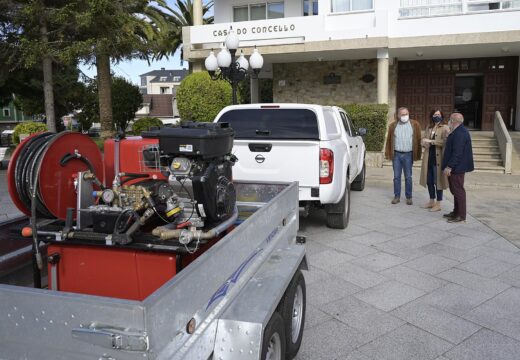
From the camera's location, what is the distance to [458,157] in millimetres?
6984

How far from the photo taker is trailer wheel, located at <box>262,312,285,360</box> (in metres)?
2.43

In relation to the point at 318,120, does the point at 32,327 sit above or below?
below

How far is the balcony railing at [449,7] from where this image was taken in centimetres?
1673

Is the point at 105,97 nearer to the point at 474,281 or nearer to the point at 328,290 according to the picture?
the point at 328,290

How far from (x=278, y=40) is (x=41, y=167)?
55.4ft

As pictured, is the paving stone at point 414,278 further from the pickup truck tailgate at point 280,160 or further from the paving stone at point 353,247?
the pickup truck tailgate at point 280,160

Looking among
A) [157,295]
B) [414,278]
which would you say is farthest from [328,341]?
[157,295]

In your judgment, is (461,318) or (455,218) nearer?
(461,318)

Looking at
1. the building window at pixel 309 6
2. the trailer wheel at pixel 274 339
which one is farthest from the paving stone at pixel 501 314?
the building window at pixel 309 6

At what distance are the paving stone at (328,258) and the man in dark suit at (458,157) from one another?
8.28 feet

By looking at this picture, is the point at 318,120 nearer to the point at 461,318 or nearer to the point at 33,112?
the point at 461,318

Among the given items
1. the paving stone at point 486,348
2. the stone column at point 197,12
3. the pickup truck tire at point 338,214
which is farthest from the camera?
the stone column at point 197,12

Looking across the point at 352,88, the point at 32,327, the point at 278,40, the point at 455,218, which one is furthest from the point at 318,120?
the point at 352,88

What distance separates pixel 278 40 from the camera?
736 inches
